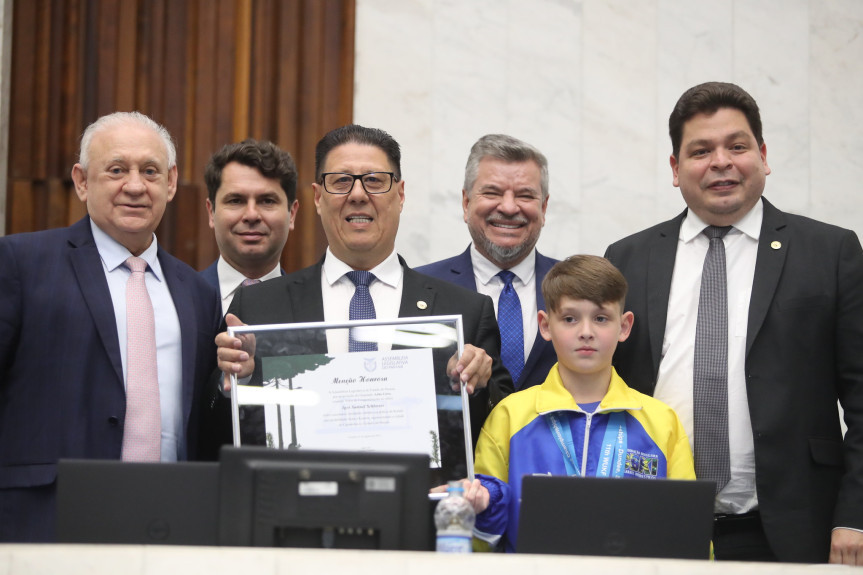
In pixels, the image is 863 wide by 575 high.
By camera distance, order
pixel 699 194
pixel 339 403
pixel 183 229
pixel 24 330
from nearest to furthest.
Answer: pixel 339 403, pixel 24 330, pixel 699 194, pixel 183 229

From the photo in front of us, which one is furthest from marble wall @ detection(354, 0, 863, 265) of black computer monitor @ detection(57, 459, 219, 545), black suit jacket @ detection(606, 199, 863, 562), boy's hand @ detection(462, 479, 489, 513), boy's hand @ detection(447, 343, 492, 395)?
black computer monitor @ detection(57, 459, 219, 545)

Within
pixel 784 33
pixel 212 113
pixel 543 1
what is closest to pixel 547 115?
pixel 543 1

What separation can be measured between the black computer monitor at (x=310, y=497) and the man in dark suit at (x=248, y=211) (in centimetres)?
204

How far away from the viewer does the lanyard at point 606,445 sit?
2959 millimetres

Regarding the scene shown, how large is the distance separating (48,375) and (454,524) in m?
1.43

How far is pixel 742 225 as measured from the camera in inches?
137

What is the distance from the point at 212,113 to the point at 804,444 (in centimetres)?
344

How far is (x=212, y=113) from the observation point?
530 cm

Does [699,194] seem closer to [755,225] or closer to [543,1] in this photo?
[755,225]

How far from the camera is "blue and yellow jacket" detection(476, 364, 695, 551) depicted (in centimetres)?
296

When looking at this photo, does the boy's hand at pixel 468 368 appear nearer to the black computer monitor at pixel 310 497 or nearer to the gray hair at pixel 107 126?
the black computer monitor at pixel 310 497

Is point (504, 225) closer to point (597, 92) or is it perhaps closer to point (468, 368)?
point (468, 368)

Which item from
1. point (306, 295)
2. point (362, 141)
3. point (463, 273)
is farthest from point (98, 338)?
point (463, 273)

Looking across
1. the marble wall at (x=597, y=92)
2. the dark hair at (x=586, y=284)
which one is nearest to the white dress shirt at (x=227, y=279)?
the marble wall at (x=597, y=92)
